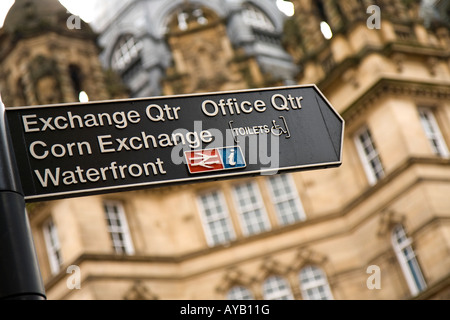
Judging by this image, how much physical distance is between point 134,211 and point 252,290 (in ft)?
16.4

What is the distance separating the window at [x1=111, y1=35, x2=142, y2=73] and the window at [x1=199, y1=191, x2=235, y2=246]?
11689 mm

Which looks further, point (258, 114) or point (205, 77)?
point (205, 77)

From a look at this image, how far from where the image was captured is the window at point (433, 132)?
25.5 m

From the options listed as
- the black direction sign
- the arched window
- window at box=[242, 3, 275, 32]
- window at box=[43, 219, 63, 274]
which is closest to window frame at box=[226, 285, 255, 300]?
the arched window

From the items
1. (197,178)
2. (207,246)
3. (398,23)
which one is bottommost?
(197,178)

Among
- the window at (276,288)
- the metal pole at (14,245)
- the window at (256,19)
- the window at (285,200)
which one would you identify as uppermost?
the window at (256,19)

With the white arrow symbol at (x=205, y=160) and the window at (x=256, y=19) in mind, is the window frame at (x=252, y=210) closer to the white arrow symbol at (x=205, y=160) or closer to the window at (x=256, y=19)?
the window at (x=256, y=19)

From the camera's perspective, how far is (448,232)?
73.8 feet

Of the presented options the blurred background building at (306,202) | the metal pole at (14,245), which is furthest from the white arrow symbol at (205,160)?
the blurred background building at (306,202)

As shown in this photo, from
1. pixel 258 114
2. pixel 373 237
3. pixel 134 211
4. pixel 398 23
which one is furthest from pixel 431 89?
pixel 258 114

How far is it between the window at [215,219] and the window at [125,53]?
38.4 feet

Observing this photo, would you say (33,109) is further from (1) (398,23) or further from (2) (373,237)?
(1) (398,23)

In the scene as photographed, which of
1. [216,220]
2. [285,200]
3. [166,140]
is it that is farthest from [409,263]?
[166,140]

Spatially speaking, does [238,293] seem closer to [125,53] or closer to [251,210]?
[251,210]
